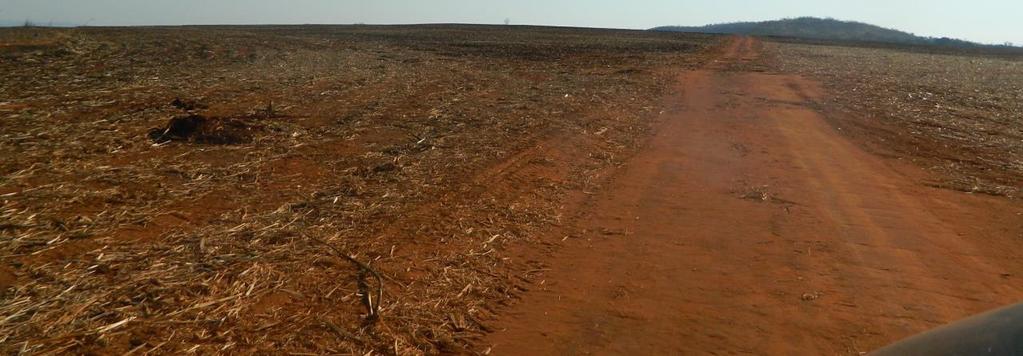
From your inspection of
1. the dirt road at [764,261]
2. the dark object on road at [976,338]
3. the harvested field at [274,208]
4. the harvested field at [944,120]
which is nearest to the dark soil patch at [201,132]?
the harvested field at [274,208]

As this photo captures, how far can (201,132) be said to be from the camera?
9.88 meters

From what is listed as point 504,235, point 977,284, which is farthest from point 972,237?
point 504,235

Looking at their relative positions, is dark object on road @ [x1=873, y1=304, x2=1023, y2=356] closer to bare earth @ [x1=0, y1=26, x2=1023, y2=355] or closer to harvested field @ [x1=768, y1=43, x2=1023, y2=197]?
bare earth @ [x1=0, y1=26, x2=1023, y2=355]

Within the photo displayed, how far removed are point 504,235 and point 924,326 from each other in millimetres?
3278

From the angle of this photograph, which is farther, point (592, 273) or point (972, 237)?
point (972, 237)

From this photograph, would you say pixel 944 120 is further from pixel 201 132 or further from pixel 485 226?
pixel 201 132

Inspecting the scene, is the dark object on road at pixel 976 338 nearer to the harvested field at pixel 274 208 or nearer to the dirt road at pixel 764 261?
the dirt road at pixel 764 261

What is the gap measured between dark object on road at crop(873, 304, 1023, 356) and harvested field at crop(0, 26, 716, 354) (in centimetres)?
279

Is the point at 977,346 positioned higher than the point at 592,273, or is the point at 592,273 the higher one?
the point at 977,346

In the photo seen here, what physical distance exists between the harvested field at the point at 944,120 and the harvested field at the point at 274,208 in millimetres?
3949

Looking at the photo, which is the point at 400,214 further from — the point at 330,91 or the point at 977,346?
the point at 330,91

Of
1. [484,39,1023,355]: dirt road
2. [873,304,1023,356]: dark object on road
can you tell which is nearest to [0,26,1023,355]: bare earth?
[484,39,1023,355]: dirt road

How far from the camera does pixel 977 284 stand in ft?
18.1

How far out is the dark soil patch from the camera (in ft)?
31.9
